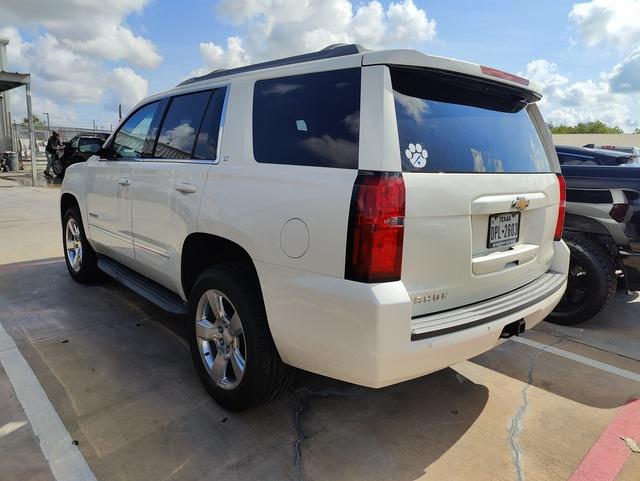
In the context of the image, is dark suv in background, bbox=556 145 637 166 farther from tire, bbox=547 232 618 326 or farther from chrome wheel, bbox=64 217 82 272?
chrome wheel, bbox=64 217 82 272

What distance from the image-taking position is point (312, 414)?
9.45 ft

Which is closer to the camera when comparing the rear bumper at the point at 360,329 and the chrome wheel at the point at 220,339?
the rear bumper at the point at 360,329

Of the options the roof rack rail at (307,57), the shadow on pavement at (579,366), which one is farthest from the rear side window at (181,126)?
the shadow on pavement at (579,366)

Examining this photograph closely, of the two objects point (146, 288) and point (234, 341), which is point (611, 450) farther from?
point (146, 288)

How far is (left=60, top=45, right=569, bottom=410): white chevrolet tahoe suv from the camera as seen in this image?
2.10 m

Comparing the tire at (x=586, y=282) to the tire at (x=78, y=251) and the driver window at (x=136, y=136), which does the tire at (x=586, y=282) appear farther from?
the tire at (x=78, y=251)

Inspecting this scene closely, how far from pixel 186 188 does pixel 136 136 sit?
1.38 metres

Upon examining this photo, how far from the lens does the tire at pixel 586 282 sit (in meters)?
4.29

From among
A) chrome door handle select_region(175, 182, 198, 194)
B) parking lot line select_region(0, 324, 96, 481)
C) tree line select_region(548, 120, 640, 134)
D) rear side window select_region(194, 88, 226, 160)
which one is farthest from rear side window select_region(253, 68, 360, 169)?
tree line select_region(548, 120, 640, 134)

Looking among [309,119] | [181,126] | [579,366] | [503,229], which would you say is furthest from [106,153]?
[579,366]

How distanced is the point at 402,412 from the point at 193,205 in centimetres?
182

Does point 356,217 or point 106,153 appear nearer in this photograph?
point 356,217

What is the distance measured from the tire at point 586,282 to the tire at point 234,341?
3125 mm

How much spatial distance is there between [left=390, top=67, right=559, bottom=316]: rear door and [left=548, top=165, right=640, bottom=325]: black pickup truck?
1.71 metres
